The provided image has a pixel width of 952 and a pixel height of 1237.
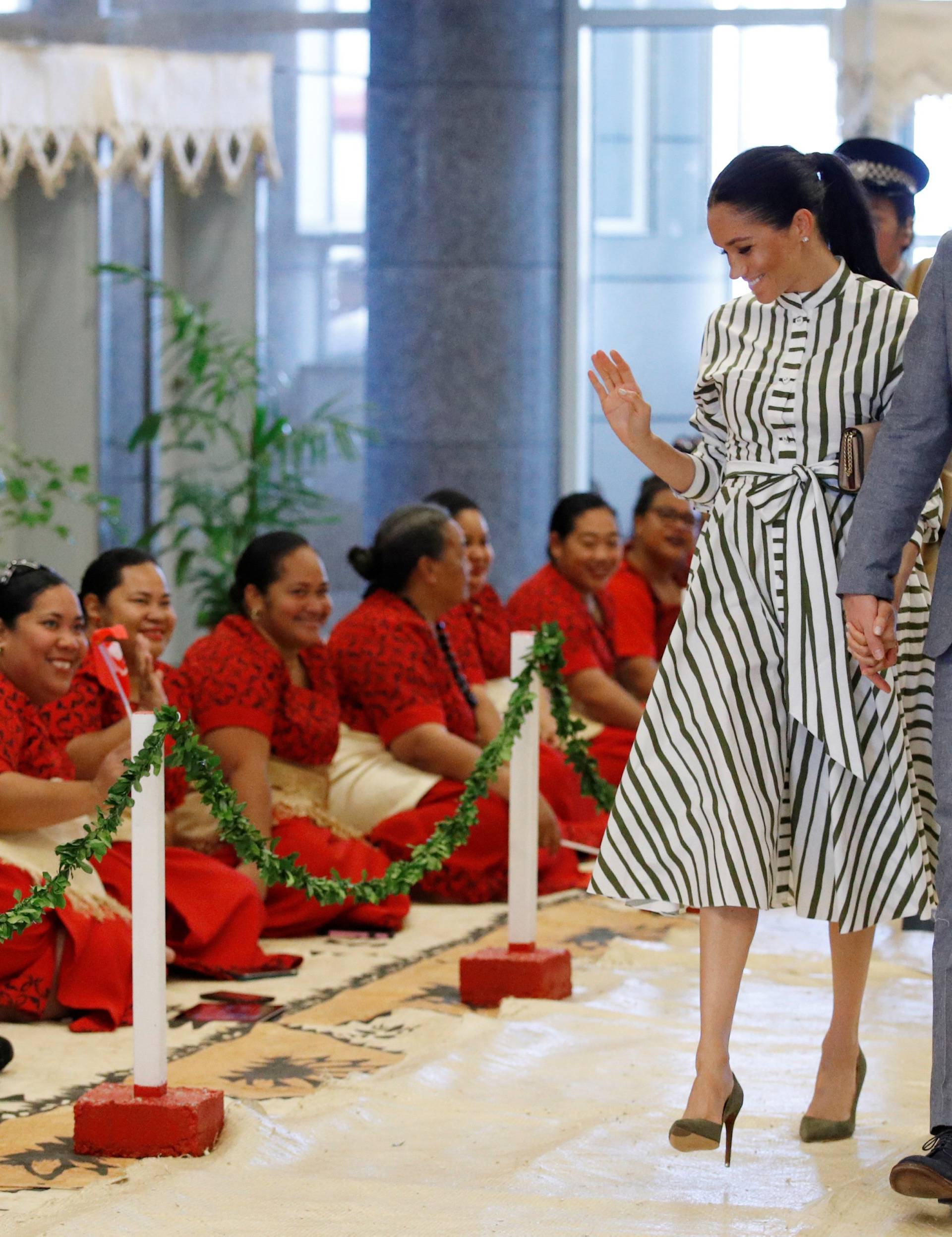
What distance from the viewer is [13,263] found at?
8.45m

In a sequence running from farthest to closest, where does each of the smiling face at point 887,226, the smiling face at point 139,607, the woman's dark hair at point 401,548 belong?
1. the woman's dark hair at point 401,548
2. the smiling face at point 139,607
3. the smiling face at point 887,226

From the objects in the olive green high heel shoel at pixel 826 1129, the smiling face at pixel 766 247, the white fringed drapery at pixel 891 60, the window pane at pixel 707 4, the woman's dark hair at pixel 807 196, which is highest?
the window pane at pixel 707 4

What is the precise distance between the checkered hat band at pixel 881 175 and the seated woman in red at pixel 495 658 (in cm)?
256

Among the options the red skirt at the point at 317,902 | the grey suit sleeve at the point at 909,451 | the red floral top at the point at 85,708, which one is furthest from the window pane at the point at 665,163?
the grey suit sleeve at the point at 909,451

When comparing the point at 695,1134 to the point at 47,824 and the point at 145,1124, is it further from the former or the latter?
the point at 47,824

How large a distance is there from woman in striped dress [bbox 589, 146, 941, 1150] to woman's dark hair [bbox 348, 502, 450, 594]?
9.06ft

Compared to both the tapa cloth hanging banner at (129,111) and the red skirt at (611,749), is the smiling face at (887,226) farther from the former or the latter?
the tapa cloth hanging banner at (129,111)

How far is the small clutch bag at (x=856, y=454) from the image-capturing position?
278 centimetres

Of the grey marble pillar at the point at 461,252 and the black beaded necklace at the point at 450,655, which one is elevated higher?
the grey marble pillar at the point at 461,252

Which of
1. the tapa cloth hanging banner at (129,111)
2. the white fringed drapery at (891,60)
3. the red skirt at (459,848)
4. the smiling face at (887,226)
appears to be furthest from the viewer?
the white fringed drapery at (891,60)

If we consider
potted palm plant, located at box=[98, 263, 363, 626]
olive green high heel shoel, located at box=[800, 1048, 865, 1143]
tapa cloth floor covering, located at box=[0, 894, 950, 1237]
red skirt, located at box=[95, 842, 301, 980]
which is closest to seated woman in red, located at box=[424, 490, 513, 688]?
potted palm plant, located at box=[98, 263, 363, 626]

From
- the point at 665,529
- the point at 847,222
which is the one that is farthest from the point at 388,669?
the point at 847,222

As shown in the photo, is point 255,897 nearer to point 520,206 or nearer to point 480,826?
point 480,826

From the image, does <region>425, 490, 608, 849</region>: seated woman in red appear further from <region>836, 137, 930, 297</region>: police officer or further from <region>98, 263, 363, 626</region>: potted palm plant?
<region>836, 137, 930, 297</region>: police officer
